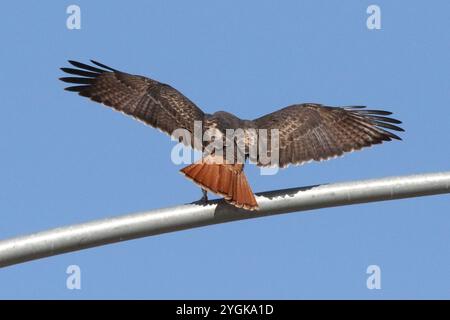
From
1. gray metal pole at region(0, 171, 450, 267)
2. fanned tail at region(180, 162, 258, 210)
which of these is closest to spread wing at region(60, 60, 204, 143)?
fanned tail at region(180, 162, 258, 210)

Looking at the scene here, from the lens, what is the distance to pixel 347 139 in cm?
1112

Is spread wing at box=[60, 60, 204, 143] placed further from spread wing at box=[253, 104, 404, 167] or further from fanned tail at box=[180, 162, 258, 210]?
fanned tail at box=[180, 162, 258, 210]

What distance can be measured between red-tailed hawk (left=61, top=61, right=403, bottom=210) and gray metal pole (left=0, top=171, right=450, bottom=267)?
2128mm

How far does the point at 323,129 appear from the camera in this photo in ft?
36.9

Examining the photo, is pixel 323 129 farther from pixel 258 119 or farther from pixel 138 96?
pixel 138 96

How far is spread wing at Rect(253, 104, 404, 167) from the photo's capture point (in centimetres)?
1070

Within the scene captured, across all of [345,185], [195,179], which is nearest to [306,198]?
[345,185]

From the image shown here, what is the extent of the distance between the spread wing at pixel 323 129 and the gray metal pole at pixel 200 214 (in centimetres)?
254

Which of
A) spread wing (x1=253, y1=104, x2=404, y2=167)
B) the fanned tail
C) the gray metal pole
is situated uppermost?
spread wing (x1=253, y1=104, x2=404, y2=167)

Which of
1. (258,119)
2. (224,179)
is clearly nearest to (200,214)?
(224,179)

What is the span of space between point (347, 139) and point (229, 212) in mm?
3570

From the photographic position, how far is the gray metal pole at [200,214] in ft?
21.6

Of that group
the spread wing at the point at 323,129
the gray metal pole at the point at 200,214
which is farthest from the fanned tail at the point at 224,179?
the spread wing at the point at 323,129

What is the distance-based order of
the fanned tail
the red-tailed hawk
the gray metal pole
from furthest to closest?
the red-tailed hawk → the fanned tail → the gray metal pole
